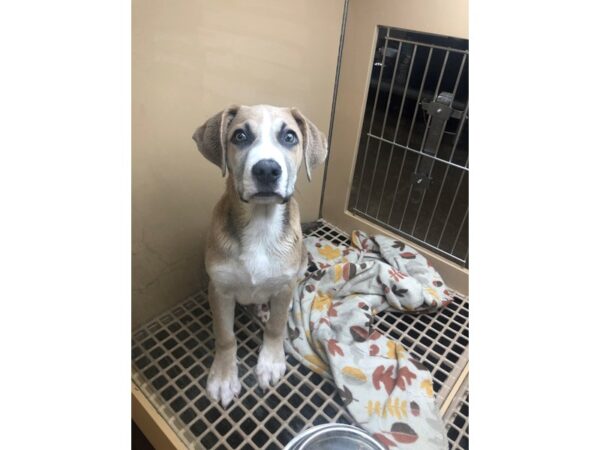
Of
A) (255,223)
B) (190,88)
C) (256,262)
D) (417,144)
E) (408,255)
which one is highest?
(190,88)

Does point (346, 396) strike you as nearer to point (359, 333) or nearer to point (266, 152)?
point (359, 333)

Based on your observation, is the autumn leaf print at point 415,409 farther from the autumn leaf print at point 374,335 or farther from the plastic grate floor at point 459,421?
the autumn leaf print at point 374,335

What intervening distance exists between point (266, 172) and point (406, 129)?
3.56 feet

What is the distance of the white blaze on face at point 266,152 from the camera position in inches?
38.4

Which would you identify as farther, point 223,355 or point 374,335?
point 374,335

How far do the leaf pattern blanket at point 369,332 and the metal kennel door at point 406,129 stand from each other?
5.3 inches

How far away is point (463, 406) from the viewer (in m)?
1.31

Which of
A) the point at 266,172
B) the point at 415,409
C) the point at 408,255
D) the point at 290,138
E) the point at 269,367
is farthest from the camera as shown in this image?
the point at 408,255

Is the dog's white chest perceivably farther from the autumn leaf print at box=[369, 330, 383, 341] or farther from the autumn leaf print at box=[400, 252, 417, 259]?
the autumn leaf print at box=[400, 252, 417, 259]

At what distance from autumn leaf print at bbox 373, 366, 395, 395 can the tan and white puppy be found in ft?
1.07

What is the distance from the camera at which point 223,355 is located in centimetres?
135

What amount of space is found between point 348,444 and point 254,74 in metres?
1.24

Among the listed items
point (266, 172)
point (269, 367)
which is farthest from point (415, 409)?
point (266, 172)
